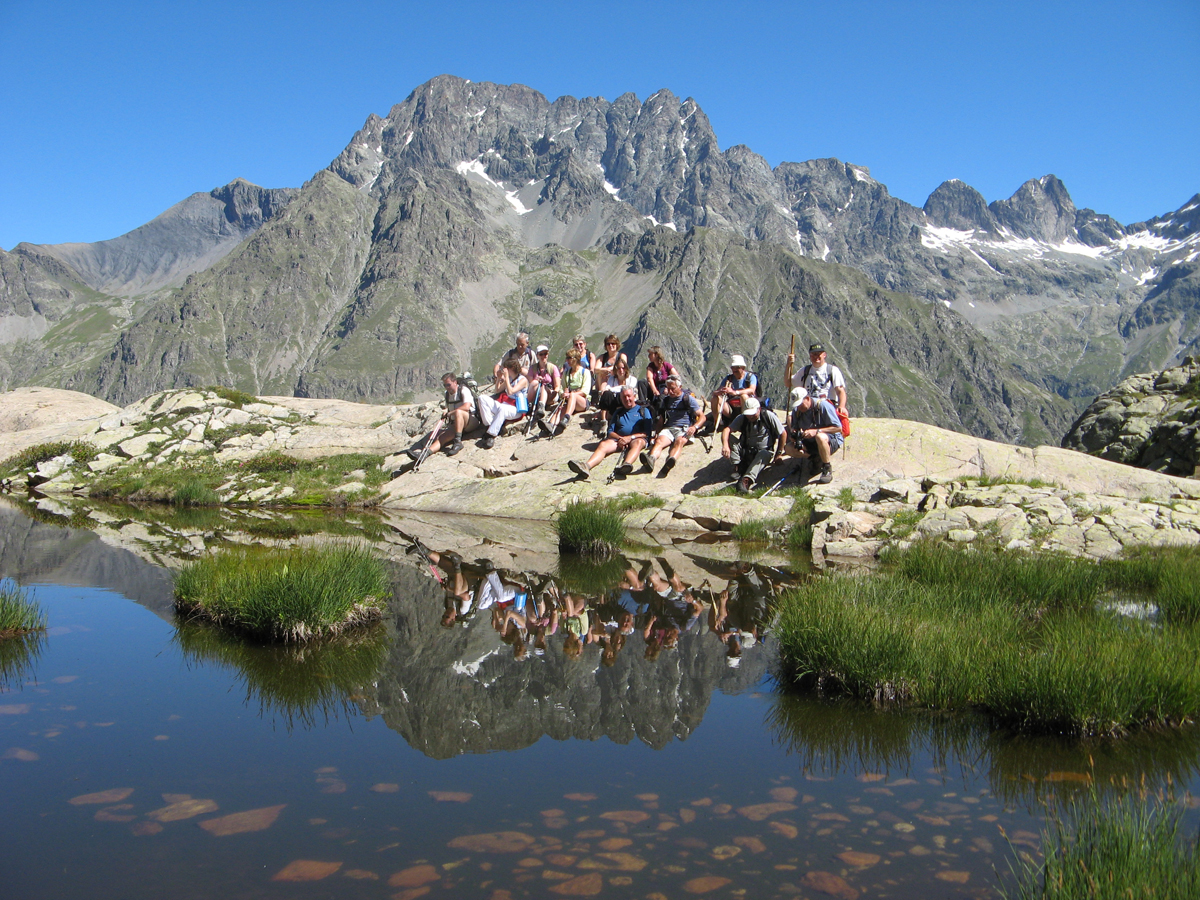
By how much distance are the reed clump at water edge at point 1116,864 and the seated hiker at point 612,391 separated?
18.6 metres

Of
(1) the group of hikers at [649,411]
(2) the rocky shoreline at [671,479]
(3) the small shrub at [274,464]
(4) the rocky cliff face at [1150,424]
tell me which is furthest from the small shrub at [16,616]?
(4) the rocky cliff face at [1150,424]

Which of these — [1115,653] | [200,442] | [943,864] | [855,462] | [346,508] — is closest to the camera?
[943,864]

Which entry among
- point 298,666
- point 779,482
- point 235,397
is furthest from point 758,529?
point 235,397

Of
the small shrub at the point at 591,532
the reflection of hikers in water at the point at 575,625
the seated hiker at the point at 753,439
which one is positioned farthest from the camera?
the seated hiker at the point at 753,439

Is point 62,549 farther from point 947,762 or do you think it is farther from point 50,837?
point 947,762

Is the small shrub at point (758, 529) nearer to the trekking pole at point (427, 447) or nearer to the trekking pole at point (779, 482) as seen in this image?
the trekking pole at point (779, 482)

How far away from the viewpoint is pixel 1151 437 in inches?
984

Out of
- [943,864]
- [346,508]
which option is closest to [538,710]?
[943,864]

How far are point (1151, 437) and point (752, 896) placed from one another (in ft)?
86.1

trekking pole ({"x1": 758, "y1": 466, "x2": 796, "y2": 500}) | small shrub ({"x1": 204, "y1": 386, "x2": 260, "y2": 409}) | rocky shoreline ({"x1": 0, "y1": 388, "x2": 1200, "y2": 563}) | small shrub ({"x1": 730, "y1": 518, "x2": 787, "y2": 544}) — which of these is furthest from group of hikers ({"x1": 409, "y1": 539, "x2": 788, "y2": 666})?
small shrub ({"x1": 204, "y1": 386, "x2": 260, "y2": 409})

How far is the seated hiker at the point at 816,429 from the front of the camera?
19.6 m

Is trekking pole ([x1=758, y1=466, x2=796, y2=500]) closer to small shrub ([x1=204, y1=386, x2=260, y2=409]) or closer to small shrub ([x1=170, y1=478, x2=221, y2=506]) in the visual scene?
small shrub ([x1=170, y1=478, x2=221, y2=506])

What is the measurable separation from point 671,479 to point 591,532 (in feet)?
19.3

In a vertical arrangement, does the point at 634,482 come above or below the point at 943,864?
above
